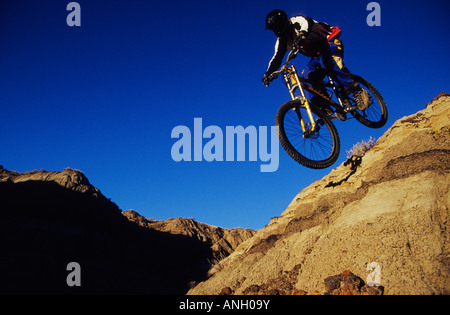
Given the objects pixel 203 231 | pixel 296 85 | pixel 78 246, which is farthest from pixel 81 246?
pixel 296 85

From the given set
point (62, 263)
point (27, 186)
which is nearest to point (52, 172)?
point (27, 186)

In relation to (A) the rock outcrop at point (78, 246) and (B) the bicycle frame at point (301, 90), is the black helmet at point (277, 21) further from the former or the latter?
(A) the rock outcrop at point (78, 246)

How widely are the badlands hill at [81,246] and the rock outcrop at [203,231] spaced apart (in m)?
0.49

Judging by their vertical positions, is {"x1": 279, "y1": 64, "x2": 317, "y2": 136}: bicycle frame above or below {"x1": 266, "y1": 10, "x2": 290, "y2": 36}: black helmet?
below

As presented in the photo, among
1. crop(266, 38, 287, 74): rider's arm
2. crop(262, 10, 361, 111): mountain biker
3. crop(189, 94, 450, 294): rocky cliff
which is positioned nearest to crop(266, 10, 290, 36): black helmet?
crop(262, 10, 361, 111): mountain biker

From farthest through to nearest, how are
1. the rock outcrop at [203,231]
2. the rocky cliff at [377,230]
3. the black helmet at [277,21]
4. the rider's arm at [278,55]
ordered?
the rock outcrop at [203,231], the rider's arm at [278,55], the black helmet at [277,21], the rocky cliff at [377,230]

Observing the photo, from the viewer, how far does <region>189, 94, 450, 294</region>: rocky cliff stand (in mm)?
3780

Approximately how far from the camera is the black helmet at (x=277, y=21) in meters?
4.85

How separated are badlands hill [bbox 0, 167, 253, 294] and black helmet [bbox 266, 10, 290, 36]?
946 inches

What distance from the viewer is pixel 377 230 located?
4.84 metres

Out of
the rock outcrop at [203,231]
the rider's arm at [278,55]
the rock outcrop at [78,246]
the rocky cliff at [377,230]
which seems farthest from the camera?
the rock outcrop at [203,231]

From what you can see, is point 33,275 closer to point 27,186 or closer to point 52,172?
point 27,186

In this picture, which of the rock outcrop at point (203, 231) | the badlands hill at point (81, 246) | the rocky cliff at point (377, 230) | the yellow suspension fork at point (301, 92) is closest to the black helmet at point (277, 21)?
the yellow suspension fork at point (301, 92)

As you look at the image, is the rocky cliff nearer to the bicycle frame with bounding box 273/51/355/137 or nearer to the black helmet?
the bicycle frame with bounding box 273/51/355/137
